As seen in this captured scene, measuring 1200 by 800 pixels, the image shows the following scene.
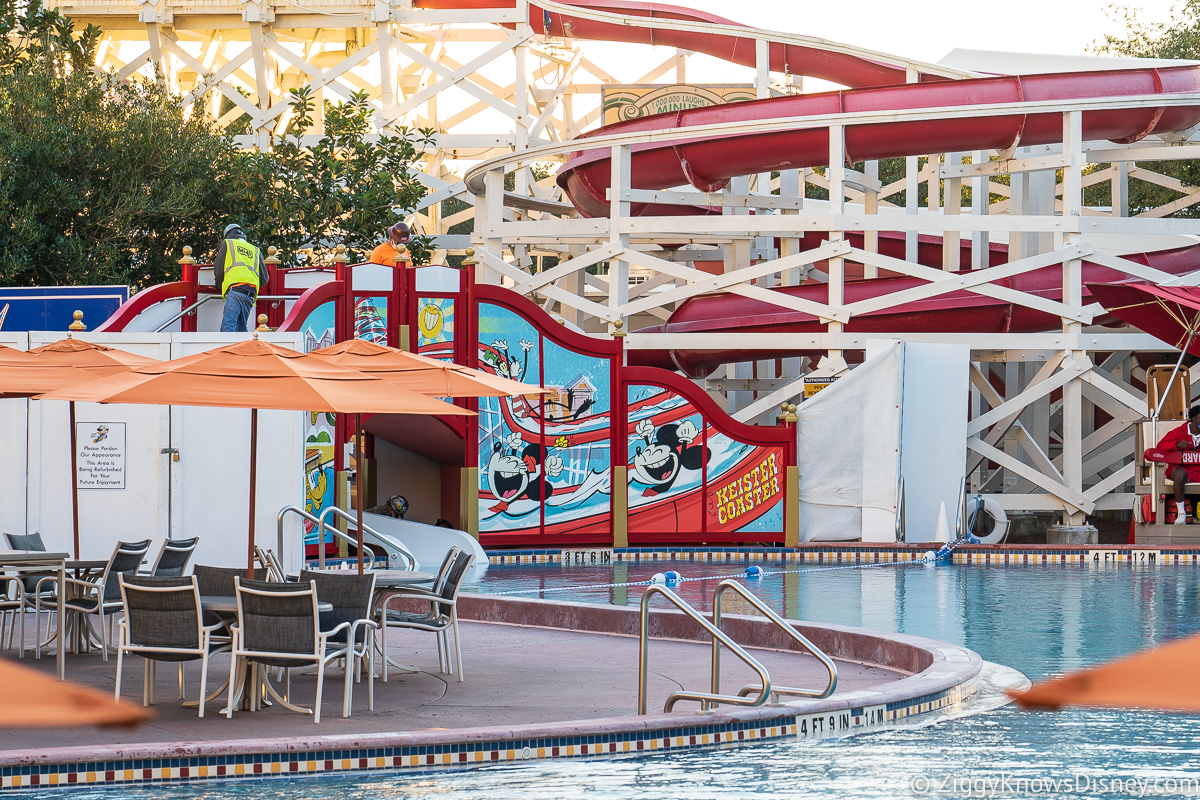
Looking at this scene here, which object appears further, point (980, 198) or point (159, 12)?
point (159, 12)

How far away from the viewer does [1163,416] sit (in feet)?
65.4

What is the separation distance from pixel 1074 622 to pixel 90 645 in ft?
24.9

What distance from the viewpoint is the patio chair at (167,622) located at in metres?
7.67

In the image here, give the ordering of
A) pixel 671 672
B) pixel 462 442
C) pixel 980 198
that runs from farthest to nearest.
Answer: pixel 980 198 < pixel 462 442 < pixel 671 672

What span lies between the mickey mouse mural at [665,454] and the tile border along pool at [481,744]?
32.5 ft

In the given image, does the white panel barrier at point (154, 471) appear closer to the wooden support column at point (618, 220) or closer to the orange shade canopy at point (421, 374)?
the orange shade canopy at point (421, 374)

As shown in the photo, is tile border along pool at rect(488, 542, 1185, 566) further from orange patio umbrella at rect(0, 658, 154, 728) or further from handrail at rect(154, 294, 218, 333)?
orange patio umbrella at rect(0, 658, 154, 728)

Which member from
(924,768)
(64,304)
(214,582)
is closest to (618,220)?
(64,304)

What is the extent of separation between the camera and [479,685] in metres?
8.97

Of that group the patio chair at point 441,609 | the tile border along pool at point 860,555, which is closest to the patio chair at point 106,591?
the patio chair at point 441,609

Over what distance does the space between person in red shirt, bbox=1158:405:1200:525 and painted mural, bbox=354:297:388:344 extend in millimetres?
9865

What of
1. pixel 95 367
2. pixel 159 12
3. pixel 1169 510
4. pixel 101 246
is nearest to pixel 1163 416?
pixel 1169 510

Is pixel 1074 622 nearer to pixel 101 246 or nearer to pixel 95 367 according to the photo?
pixel 95 367
